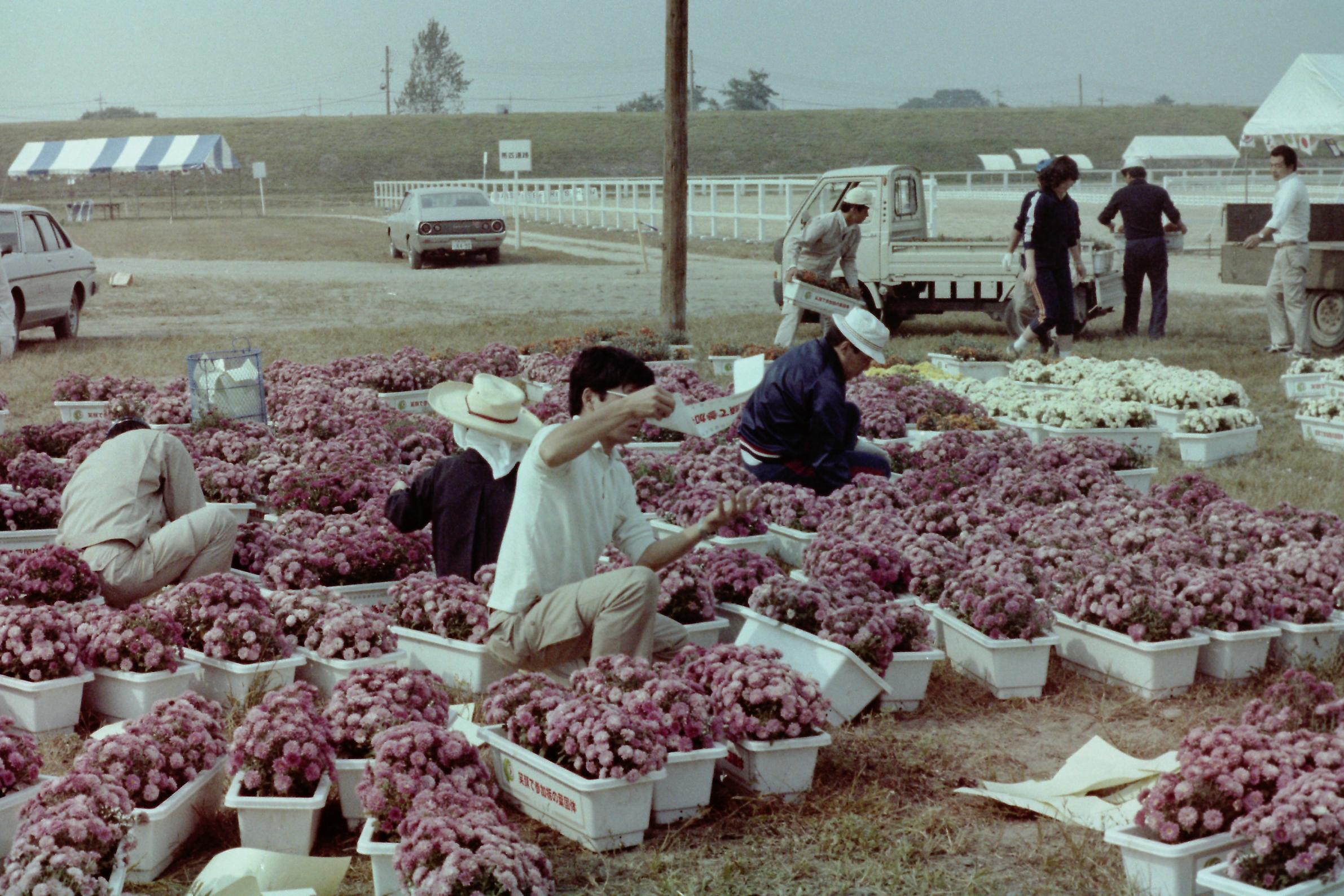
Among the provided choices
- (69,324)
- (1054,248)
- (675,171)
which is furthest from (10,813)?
(69,324)

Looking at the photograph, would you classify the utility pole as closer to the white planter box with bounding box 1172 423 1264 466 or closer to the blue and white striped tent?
the white planter box with bounding box 1172 423 1264 466

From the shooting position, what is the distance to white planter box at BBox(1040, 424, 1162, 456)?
31.7 feet

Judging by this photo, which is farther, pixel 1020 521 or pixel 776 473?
pixel 776 473

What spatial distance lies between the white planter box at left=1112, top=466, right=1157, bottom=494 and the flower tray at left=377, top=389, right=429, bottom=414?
5.61 meters

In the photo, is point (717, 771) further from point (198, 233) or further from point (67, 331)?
point (198, 233)

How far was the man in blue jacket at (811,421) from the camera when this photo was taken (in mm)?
7453

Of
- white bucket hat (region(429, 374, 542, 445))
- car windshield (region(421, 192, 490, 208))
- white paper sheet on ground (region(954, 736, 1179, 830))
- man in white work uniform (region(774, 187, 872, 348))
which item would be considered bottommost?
white paper sheet on ground (region(954, 736, 1179, 830))

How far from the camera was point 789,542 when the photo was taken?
283 inches

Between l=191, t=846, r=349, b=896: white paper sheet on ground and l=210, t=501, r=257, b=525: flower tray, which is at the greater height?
l=210, t=501, r=257, b=525: flower tray

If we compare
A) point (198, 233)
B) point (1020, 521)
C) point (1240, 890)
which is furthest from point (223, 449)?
point (198, 233)

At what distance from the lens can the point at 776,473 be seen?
7930 millimetres

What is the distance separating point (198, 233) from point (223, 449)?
3520 cm

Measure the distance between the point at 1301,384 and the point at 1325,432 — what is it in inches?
63.0

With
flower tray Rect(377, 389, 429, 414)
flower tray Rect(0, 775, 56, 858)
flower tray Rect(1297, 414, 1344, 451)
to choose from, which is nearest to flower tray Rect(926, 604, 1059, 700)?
flower tray Rect(0, 775, 56, 858)
